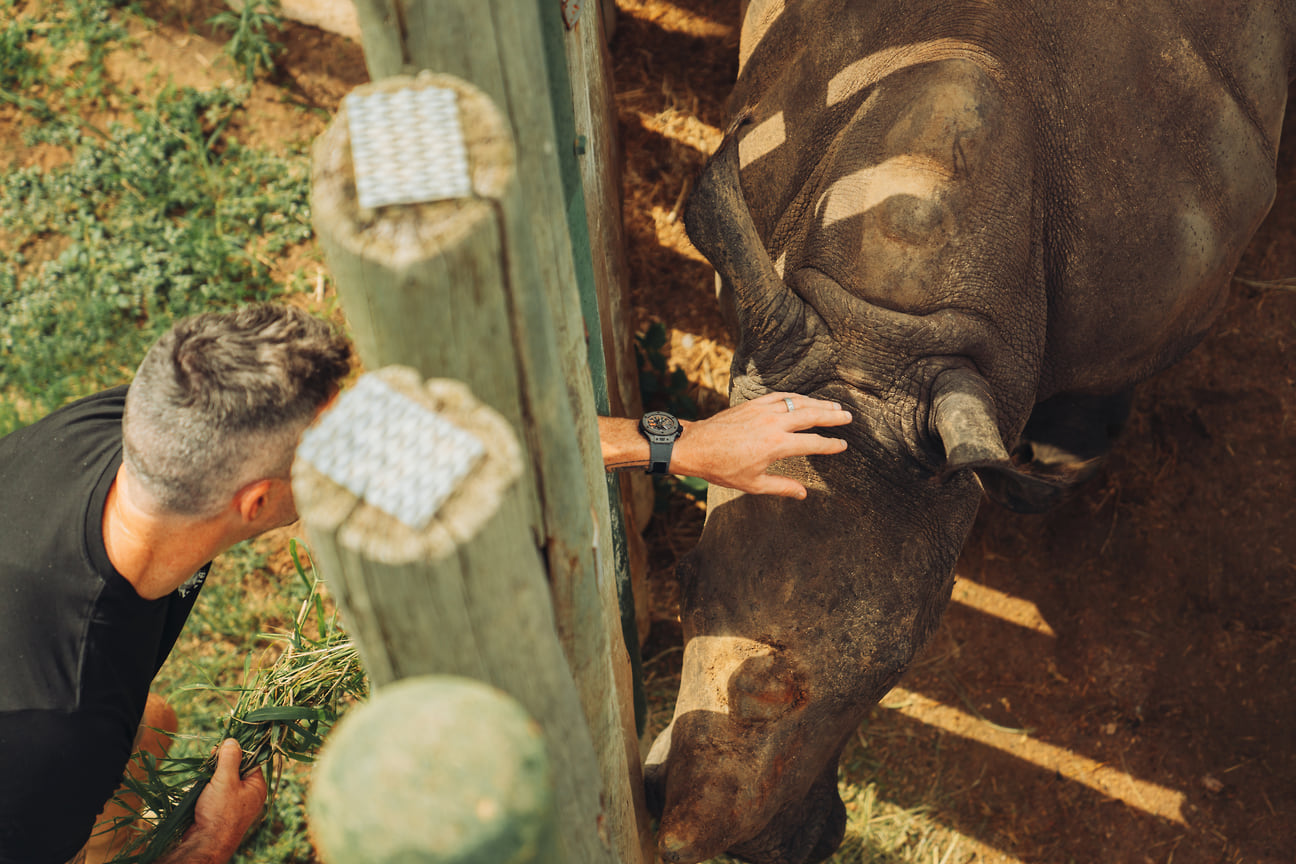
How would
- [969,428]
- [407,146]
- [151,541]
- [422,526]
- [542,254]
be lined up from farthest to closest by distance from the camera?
[969,428], [151,541], [542,254], [407,146], [422,526]

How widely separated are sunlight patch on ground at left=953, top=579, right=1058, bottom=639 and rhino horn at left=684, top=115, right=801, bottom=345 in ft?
8.64

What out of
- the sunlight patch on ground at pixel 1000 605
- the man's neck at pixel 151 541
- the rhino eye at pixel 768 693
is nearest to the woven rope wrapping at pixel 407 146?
the man's neck at pixel 151 541

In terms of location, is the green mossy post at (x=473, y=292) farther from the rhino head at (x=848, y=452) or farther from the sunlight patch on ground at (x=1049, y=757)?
the sunlight patch on ground at (x=1049, y=757)

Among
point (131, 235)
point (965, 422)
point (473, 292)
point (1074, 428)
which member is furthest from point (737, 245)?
point (131, 235)

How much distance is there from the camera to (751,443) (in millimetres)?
2752

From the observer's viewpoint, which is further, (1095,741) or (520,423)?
(1095,741)

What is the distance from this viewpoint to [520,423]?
154 cm

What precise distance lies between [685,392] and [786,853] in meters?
2.71

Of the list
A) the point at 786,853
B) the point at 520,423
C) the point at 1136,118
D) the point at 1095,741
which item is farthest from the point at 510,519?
the point at 1095,741

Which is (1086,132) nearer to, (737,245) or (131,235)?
(737,245)

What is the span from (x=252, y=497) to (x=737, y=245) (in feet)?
5.08

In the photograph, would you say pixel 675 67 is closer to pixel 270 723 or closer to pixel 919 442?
pixel 919 442

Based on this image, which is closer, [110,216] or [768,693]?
[768,693]

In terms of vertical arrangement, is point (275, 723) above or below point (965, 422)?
below
